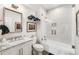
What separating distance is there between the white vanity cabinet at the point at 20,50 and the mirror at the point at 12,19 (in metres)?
0.26

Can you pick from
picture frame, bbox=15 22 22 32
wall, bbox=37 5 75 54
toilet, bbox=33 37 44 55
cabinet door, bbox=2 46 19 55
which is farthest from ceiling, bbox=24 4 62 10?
cabinet door, bbox=2 46 19 55

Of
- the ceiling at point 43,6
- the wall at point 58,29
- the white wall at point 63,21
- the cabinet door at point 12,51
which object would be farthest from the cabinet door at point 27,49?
the ceiling at point 43,6

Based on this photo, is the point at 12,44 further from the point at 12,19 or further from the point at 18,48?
the point at 12,19

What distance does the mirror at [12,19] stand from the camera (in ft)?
4.10

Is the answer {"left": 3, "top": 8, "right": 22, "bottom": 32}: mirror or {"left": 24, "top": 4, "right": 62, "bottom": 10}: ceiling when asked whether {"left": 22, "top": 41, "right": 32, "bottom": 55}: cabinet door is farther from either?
{"left": 24, "top": 4, "right": 62, "bottom": 10}: ceiling

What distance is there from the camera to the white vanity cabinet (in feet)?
4.12

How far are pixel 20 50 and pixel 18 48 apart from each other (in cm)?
5

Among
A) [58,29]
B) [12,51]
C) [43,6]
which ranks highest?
[43,6]

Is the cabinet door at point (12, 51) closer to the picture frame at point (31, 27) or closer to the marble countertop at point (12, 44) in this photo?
the marble countertop at point (12, 44)

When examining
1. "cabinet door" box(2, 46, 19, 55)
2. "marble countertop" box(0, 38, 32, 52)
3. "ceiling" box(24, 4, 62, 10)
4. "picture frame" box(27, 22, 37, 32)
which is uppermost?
"ceiling" box(24, 4, 62, 10)

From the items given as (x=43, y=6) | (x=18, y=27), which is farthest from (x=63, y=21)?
(x=18, y=27)

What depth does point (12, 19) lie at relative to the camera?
1.30 meters
